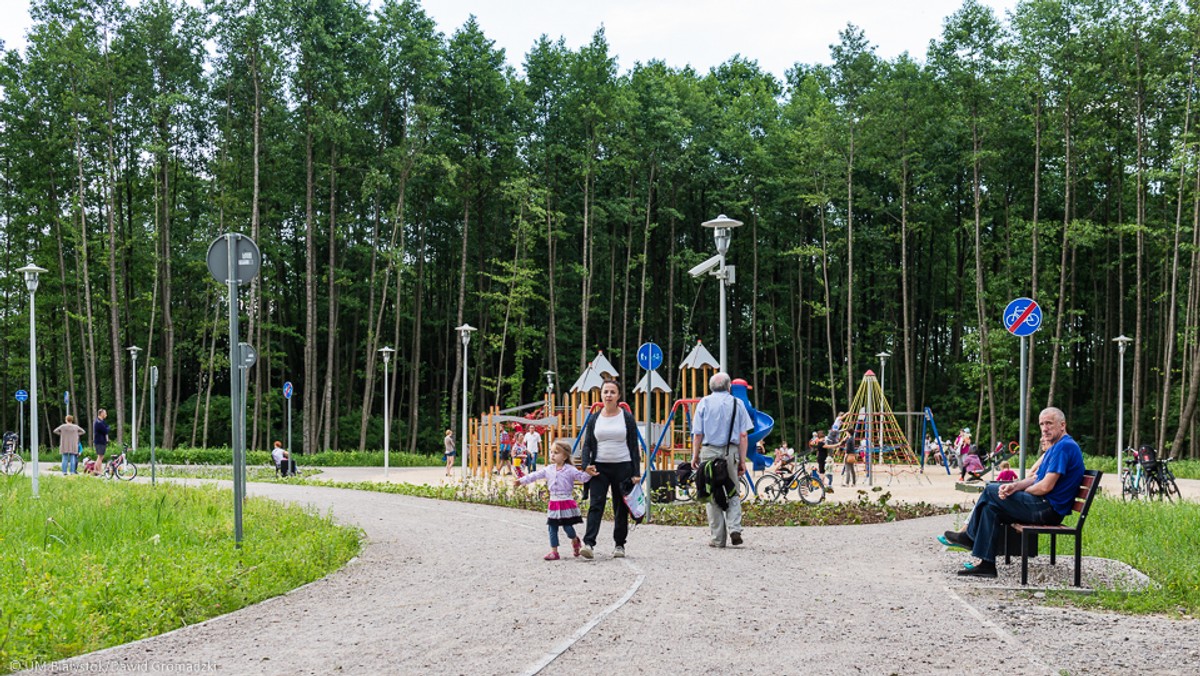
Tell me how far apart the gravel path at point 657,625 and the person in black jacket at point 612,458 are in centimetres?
47

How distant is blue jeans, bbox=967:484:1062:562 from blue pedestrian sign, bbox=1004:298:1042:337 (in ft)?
17.5

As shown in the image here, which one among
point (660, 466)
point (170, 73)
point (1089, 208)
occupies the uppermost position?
point (170, 73)

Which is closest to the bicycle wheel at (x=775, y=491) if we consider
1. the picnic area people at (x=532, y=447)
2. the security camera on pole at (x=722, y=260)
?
the security camera on pole at (x=722, y=260)

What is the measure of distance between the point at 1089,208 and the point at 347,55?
101 feet

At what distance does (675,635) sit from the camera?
6.48m

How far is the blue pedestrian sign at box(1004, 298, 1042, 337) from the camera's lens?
548 inches

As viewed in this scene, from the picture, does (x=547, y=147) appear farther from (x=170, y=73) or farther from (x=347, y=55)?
(x=170, y=73)

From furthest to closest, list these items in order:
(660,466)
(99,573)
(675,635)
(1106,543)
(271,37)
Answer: (271,37)
(660,466)
(1106,543)
(99,573)
(675,635)

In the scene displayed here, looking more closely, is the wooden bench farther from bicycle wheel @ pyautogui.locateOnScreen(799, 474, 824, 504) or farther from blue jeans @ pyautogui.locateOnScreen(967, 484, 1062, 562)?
bicycle wheel @ pyautogui.locateOnScreen(799, 474, 824, 504)

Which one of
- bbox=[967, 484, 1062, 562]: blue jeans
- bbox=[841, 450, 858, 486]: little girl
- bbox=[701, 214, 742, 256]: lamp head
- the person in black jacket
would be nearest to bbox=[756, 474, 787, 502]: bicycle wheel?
bbox=[701, 214, 742, 256]: lamp head

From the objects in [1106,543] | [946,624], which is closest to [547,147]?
[1106,543]

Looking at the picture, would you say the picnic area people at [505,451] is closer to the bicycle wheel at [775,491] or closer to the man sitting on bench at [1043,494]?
the bicycle wheel at [775,491]

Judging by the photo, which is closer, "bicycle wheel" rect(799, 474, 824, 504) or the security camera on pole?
the security camera on pole

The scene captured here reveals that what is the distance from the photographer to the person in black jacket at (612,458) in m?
10.4
